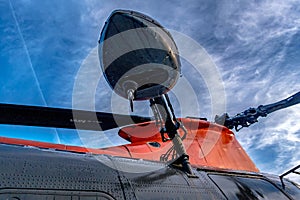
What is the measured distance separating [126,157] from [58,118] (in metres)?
1.77

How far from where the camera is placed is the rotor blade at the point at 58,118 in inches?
204

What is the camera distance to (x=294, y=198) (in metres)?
6.46

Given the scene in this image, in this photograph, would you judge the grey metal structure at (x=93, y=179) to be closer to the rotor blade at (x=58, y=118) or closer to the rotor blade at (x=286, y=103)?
the rotor blade at (x=58, y=118)

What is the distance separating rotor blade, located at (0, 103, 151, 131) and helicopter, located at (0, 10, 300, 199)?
2cm

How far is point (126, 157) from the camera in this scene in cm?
511

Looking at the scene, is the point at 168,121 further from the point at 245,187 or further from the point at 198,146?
the point at 198,146

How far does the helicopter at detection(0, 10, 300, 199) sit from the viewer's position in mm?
3238

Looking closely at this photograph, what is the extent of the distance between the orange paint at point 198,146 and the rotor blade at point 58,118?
90 centimetres

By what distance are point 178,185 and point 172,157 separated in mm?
1042

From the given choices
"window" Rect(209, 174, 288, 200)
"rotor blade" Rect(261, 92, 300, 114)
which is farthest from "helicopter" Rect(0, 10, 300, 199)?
"rotor blade" Rect(261, 92, 300, 114)

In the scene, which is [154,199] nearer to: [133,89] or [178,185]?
[178,185]

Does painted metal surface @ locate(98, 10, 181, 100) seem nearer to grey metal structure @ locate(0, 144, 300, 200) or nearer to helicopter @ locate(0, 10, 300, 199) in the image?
helicopter @ locate(0, 10, 300, 199)

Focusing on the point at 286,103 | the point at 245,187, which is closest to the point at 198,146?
the point at 245,187

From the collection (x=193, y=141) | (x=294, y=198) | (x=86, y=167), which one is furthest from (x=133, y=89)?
(x=294, y=198)
